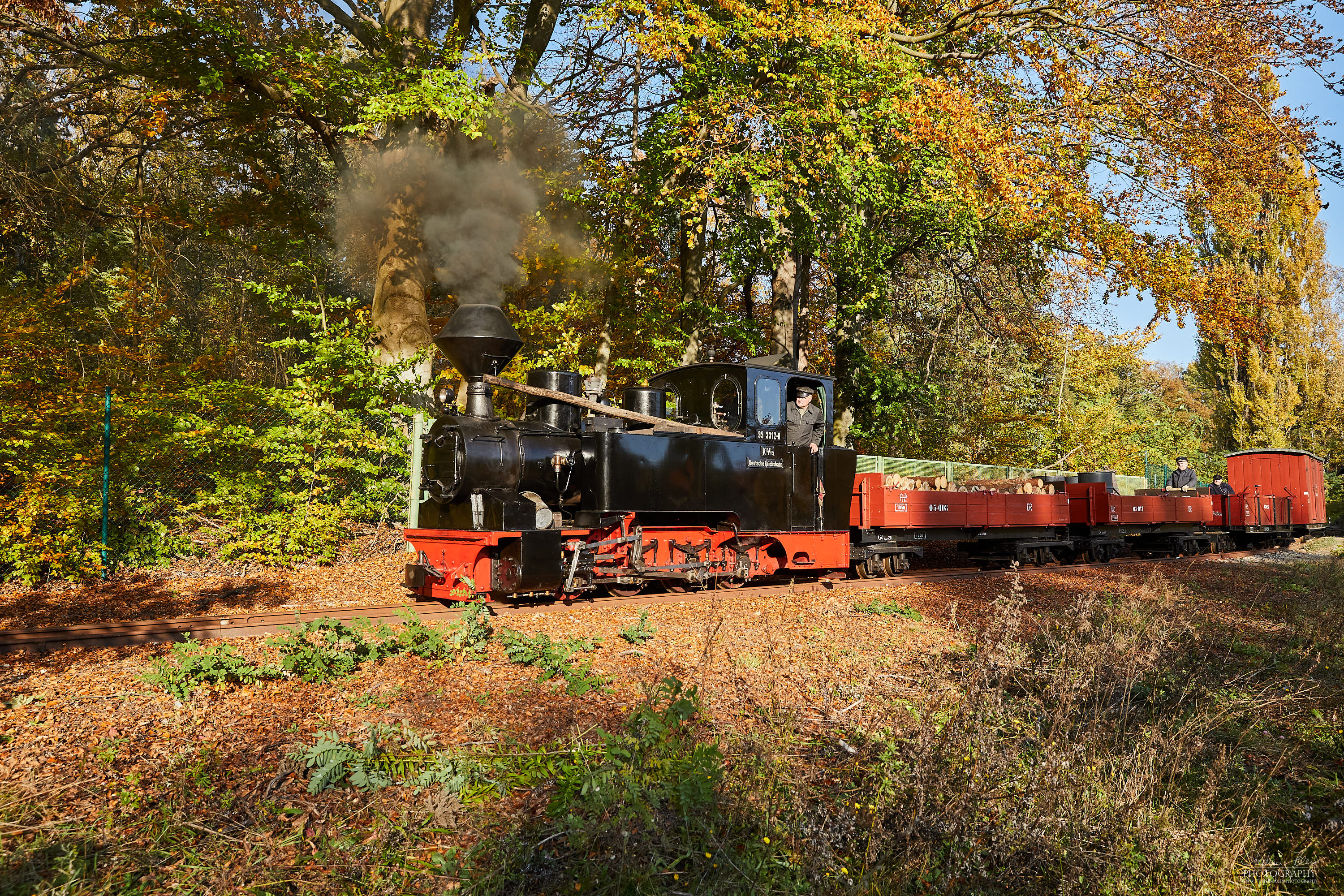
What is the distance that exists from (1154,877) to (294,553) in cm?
1040

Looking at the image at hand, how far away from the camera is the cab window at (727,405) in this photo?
32.1ft

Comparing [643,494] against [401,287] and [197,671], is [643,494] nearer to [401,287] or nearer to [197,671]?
[197,671]

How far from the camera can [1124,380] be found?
35.8 m

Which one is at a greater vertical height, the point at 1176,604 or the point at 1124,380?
the point at 1124,380

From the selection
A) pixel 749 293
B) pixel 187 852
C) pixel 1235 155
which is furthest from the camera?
pixel 749 293

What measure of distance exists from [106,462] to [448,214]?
223 inches

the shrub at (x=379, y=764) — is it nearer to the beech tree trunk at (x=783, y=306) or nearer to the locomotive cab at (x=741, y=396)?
the locomotive cab at (x=741, y=396)

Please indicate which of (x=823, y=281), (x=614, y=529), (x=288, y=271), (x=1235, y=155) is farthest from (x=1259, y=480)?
(x=288, y=271)

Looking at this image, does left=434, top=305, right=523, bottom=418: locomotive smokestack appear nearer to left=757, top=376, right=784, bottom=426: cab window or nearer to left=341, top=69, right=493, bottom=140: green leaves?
left=757, top=376, right=784, bottom=426: cab window

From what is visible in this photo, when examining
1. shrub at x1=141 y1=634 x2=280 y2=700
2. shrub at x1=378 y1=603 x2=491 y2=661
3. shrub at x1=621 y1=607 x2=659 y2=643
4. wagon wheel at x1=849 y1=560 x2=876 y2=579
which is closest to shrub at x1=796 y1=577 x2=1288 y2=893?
shrub at x1=621 y1=607 x2=659 y2=643

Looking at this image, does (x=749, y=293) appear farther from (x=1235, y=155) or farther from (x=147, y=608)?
(x=147, y=608)

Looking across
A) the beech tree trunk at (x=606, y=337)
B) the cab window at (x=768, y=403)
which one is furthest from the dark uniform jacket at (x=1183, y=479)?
the beech tree trunk at (x=606, y=337)

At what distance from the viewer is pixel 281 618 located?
7125mm

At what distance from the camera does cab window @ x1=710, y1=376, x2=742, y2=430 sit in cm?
979
